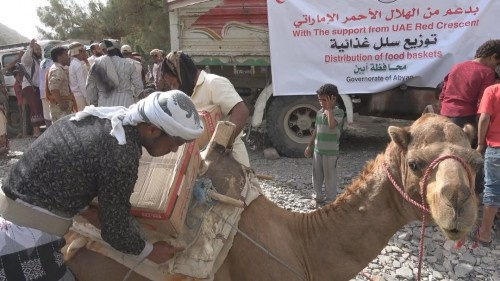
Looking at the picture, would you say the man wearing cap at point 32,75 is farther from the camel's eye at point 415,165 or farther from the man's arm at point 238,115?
the camel's eye at point 415,165

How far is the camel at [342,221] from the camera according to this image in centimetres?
231

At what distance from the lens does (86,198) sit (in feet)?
7.16

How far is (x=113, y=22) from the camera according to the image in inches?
1065

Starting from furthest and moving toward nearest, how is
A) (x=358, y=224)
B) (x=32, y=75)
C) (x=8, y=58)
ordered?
(x=8, y=58) < (x=32, y=75) < (x=358, y=224)

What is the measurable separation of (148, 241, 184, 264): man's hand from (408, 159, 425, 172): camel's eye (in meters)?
1.27

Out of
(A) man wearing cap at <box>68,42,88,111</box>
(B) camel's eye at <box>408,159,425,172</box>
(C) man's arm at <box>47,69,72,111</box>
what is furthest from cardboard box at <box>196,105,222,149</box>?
(A) man wearing cap at <box>68,42,88,111</box>

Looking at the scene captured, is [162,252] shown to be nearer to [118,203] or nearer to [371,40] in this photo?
[118,203]

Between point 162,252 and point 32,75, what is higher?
point 32,75

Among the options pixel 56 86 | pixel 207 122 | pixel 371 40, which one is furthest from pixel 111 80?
pixel 371 40

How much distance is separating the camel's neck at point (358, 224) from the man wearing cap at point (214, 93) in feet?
3.09

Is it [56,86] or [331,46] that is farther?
[331,46]

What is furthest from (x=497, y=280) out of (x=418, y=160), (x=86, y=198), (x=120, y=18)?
(x=120, y=18)

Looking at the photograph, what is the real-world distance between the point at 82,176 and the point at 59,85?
6.25 m

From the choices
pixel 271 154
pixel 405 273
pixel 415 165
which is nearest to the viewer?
pixel 415 165
